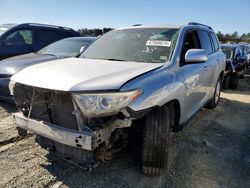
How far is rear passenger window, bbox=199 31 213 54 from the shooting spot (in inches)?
192

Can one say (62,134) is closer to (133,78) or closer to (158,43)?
(133,78)

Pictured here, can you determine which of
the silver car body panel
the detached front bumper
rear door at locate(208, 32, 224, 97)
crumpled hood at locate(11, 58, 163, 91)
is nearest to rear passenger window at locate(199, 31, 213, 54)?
rear door at locate(208, 32, 224, 97)

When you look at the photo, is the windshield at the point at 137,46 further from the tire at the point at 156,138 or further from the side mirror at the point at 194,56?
the tire at the point at 156,138

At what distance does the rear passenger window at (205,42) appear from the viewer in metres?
4.89

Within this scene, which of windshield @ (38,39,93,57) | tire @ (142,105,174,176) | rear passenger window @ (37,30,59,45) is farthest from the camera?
rear passenger window @ (37,30,59,45)

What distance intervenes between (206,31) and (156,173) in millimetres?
3276

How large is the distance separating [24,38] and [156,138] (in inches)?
246

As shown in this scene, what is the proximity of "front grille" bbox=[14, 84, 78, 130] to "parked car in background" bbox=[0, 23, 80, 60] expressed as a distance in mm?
4666

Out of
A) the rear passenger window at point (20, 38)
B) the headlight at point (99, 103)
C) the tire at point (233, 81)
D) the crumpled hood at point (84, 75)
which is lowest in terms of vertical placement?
the tire at point (233, 81)

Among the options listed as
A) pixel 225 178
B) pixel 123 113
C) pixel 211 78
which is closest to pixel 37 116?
pixel 123 113

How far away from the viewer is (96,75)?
289cm

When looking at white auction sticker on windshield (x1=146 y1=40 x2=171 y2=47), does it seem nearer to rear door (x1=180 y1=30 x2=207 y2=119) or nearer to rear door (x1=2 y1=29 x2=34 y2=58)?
rear door (x1=180 y1=30 x2=207 y2=119)

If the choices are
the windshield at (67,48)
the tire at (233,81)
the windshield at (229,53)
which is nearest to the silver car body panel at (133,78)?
the windshield at (67,48)

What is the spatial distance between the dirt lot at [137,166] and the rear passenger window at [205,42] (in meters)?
1.53
